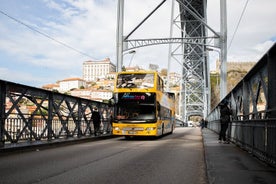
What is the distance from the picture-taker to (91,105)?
19.0 metres

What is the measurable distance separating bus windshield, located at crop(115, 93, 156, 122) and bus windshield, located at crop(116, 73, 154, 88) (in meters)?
0.50

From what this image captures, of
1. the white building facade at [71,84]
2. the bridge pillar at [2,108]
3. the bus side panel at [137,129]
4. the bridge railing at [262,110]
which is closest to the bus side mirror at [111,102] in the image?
the bus side panel at [137,129]

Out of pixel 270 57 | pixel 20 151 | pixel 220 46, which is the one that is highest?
pixel 220 46

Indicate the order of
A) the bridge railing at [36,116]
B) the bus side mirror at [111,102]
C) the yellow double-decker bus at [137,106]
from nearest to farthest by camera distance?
1. the bridge railing at [36,116]
2. the yellow double-decker bus at [137,106]
3. the bus side mirror at [111,102]

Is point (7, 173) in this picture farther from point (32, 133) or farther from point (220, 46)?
point (220, 46)

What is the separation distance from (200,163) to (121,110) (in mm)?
10226

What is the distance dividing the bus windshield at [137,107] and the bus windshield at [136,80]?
50 centimetres

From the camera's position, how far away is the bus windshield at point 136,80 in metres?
18.2

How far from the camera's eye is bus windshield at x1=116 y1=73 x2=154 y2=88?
18.2m

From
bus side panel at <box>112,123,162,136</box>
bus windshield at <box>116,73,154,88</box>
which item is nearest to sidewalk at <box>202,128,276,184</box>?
bus side panel at <box>112,123,162,136</box>

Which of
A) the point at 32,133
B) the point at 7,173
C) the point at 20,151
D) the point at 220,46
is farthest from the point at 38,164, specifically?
the point at 220,46

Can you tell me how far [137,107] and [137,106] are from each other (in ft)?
0.18

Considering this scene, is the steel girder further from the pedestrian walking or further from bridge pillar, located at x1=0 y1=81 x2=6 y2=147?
bridge pillar, located at x1=0 y1=81 x2=6 y2=147

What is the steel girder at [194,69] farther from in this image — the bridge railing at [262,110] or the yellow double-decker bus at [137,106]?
the bridge railing at [262,110]
